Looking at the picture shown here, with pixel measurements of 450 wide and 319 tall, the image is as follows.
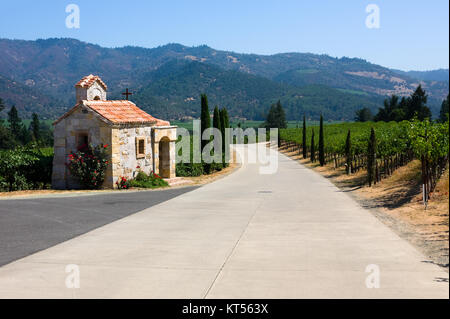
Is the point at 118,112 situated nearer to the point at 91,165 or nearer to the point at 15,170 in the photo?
the point at 91,165

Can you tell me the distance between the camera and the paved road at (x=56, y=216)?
11.3m

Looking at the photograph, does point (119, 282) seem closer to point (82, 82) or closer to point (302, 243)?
point (302, 243)

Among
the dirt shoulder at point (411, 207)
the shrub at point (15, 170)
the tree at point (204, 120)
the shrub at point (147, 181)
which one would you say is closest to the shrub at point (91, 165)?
the shrub at point (147, 181)

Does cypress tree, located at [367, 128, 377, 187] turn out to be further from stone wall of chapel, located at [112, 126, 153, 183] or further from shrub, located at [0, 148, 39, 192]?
shrub, located at [0, 148, 39, 192]

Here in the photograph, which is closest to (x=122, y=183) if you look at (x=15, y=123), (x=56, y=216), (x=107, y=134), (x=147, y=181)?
(x=147, y=181)

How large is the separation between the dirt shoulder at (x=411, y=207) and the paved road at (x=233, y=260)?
499 millimetres

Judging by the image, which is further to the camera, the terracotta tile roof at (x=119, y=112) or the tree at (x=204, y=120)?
the tree at (x=204, y=120)

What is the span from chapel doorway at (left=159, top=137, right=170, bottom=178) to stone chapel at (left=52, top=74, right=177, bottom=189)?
4.23 ft

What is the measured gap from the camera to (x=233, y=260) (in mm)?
9578

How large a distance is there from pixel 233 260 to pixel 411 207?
29.9ft

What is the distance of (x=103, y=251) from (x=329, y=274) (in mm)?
5075

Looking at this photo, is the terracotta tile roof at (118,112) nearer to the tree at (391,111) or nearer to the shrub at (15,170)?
the shrub at (15,170)
